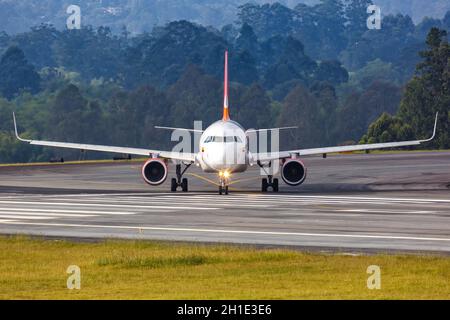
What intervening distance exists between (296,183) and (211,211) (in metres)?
14.4

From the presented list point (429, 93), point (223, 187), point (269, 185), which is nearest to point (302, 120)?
point (429, 93)

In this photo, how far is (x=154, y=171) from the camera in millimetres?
57656

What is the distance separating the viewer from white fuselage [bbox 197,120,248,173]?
2101 inches

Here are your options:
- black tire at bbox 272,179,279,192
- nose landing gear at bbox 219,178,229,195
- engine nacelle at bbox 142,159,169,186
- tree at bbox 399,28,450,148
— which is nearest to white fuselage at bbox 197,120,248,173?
nose landing gear at bbox 219,178,229,195

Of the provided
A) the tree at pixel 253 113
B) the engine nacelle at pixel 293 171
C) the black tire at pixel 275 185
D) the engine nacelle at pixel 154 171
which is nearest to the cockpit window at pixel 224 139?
the black tire at pixel 275 185

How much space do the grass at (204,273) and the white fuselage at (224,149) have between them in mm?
21829

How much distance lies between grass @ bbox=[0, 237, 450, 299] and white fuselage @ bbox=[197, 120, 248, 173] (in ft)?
71.6

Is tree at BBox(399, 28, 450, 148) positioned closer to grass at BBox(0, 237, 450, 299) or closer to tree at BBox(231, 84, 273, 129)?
tree at BBox(231, 84, 273, 129)

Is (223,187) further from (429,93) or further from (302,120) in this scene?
(302,120)

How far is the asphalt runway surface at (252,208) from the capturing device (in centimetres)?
3378

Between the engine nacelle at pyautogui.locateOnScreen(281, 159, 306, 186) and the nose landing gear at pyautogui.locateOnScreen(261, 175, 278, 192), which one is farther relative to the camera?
the engine nacelle at pyautogui.locateOnScreen(281, 159, 306, 186)

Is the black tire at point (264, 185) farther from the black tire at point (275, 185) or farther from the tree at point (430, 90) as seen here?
the tree at point (430, 90)

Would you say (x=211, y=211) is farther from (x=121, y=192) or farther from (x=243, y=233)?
(x=121, y=192)
